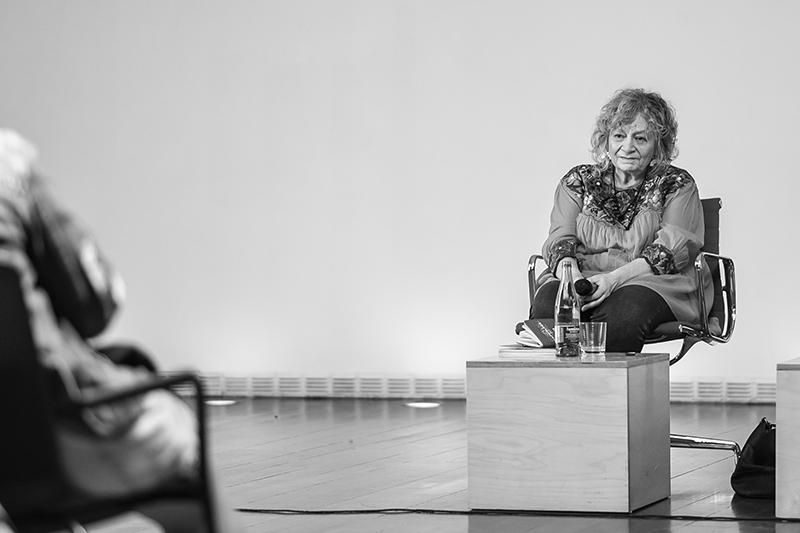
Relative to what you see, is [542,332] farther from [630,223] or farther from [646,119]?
[646,119]

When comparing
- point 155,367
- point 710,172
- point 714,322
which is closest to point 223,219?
point 710,172

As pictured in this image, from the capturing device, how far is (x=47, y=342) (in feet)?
4.86

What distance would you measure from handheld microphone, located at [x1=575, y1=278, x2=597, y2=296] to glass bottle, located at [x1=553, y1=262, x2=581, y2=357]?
2 centimetres

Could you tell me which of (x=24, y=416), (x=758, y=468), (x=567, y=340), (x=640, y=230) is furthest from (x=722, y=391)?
(x=24, y=416)

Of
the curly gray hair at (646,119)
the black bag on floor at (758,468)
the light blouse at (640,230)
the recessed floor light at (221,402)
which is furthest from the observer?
the recessed floor light at (221,402)

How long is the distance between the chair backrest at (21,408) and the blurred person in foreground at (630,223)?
2526mm

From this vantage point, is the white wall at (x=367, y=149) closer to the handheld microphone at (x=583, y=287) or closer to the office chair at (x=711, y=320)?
the office chair at (x=711, y=320)

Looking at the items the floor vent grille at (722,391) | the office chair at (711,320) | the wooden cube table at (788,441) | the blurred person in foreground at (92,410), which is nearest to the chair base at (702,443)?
the office chair at (711,320)

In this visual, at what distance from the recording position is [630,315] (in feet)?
12.1

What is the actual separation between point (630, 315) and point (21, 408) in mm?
2552

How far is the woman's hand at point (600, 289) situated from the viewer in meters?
3.75

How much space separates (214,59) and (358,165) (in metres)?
0.98

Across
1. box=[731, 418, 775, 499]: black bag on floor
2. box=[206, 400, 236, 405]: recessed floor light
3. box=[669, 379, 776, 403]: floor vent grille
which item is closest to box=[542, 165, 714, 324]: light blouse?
box=[731, 418, 775, 499]: black bag on floor

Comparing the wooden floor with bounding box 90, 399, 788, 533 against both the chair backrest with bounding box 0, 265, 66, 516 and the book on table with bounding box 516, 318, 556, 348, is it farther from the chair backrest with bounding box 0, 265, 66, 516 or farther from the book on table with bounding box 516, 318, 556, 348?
the chair backrest with bounding box 0, 265, 66, 516
